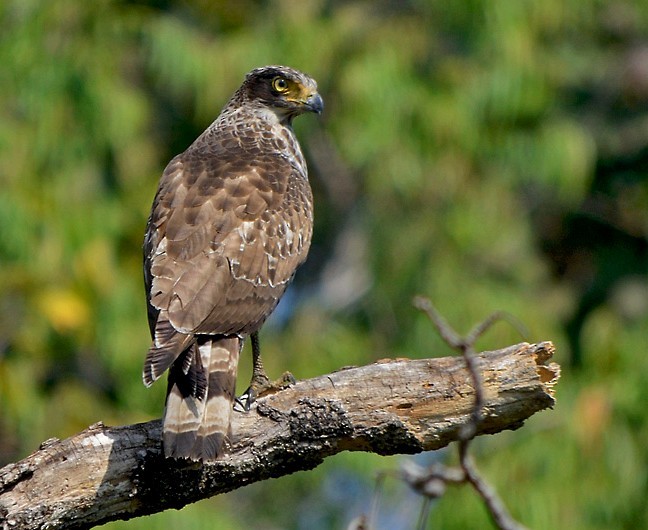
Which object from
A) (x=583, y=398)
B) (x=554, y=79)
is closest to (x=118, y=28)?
(x=554, y=79)

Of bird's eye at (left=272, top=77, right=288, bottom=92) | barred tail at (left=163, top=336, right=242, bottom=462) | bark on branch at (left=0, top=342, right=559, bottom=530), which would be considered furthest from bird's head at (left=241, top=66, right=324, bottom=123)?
bark on branch at (left=0, top=342, right=559, bottom=530)

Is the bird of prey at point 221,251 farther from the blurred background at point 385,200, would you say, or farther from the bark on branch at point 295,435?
the blurred background at point 385,200

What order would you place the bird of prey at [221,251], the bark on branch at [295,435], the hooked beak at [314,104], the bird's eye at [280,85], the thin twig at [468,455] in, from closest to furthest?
the thin twig at [468,455] → the bark on branch at [295,435] → the bird of prey at [221,251] → the hooked beak at [314,104] → the bird's eye at [280,85]

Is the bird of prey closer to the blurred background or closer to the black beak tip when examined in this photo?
the black beak tip

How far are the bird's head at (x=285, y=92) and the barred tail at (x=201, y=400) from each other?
195cm

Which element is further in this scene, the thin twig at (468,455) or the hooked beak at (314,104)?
the hooked beak at (314,104)

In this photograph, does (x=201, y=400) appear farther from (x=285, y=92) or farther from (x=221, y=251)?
(x=285, y=92)

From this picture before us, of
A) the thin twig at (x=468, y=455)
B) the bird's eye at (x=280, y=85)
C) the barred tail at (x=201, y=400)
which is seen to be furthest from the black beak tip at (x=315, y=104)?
the thin twig at (x=468, y=455)

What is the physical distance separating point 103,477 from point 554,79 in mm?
8114

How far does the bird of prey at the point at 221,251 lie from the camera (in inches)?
185

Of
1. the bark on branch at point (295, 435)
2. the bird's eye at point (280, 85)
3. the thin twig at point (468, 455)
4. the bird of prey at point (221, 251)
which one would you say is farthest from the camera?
the bird's eye at point (280, 85)

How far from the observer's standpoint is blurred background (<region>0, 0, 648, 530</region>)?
1012cm

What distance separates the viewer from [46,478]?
457 centimetres

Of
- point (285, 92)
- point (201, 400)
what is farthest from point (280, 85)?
point (201, 400)
